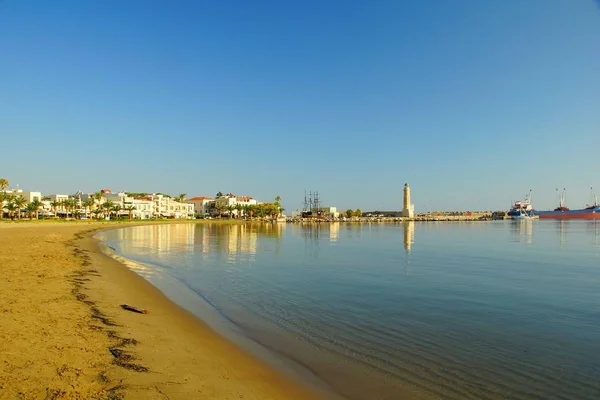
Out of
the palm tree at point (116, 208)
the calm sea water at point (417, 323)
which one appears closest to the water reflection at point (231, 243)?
the calm sea water at point (417, 323)

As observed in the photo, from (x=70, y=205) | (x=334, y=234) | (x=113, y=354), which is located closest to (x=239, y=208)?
(x=70, y=205)

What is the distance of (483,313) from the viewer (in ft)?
42.9

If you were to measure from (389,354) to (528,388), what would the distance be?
2.79m

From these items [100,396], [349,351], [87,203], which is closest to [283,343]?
[349,351]

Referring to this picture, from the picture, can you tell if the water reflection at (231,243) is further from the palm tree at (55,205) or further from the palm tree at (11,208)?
the palm tree at (55,205)

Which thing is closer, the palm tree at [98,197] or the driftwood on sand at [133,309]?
the driftwood on sand at [133,309]

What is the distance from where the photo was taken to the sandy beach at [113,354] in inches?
228

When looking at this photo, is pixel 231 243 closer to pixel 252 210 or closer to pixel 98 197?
pixel 98 197

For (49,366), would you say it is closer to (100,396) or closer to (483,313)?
(100,396)

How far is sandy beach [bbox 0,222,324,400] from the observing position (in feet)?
19.0

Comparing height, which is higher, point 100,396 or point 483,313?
point 100,396

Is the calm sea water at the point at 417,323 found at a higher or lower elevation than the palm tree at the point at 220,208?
lower

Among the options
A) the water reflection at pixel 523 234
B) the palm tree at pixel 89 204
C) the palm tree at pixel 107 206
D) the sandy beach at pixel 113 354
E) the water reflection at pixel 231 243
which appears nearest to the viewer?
the sandy beach at pixel 113 354

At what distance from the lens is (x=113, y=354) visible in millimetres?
7281
